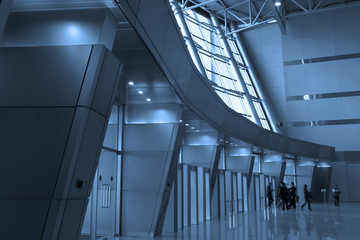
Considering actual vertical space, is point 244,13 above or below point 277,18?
above

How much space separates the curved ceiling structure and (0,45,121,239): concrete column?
1.38m

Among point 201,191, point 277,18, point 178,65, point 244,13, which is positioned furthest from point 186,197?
point 244,13

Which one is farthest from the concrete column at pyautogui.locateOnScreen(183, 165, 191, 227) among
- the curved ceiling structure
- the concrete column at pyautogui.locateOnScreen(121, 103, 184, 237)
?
the concrete column at pyautogui.locateOnScreen(121, 103, 184, 237)

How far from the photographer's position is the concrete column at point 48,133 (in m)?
5.46

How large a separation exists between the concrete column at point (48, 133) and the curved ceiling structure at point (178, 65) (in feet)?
4.54

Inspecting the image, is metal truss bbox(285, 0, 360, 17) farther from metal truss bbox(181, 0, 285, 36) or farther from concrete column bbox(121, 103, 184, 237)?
concrete column bbox(121, 103, 184, 237)

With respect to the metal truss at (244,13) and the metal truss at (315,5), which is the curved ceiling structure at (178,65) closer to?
the metal truss at (244,13)

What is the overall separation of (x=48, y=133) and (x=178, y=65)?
5.11 meters

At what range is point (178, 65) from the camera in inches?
395

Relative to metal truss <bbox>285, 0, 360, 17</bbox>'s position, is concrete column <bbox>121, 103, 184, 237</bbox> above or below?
below

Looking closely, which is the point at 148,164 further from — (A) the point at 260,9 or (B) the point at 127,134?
(A) the point at 260,9

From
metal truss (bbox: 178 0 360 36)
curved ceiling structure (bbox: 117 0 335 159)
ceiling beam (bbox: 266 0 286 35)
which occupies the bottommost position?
curved ceiling structure (bbox: 117 0 335 159)

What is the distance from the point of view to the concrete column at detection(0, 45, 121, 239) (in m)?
5.46

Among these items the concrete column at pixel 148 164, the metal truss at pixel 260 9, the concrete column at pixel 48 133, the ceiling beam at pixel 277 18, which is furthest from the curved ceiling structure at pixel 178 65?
the metal truss at pixel 260 9
